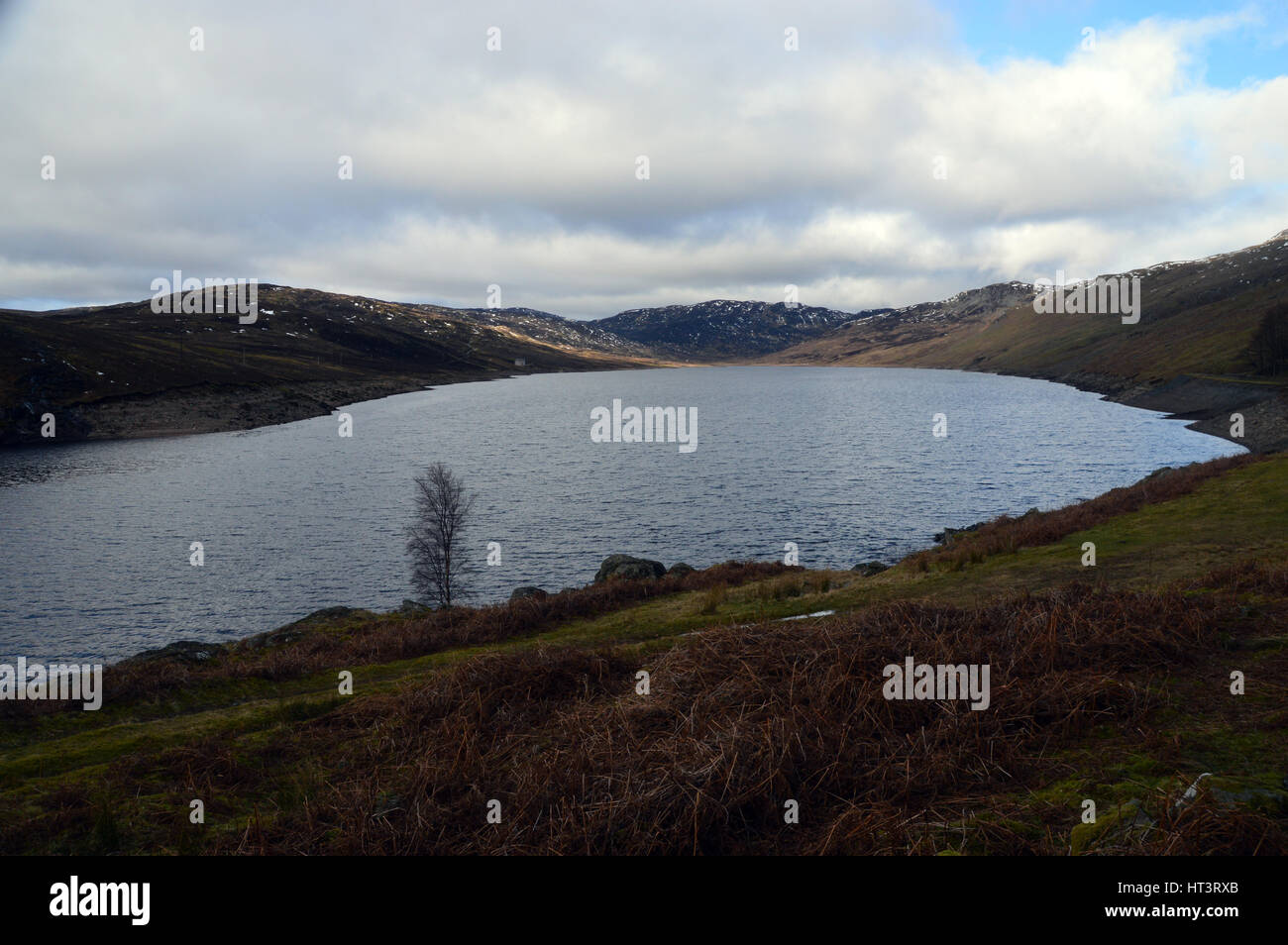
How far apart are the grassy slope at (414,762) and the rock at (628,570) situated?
12196 mm

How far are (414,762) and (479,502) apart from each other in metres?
57.3

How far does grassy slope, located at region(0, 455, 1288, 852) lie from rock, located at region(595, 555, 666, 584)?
12.2 metres

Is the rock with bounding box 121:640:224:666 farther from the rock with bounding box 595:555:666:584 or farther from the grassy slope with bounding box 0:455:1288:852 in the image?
the rock with bounding box 595:555:666:584

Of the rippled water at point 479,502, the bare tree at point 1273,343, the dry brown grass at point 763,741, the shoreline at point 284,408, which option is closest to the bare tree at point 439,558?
the rippled water at point 479,502

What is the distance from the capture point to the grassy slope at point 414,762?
7.83 meters

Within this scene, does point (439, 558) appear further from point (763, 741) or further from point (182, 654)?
point (763, 741)

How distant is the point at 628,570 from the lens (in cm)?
3781

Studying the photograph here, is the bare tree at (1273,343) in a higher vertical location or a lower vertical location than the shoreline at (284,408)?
higher

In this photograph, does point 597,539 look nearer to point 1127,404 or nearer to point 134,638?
point 134,638

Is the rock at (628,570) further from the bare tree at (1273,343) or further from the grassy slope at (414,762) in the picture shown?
the bare tree at (1273,343)

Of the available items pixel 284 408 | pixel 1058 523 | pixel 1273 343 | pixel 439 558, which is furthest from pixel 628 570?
pixel 284 408

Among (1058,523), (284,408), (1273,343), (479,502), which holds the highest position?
(1273,343)
